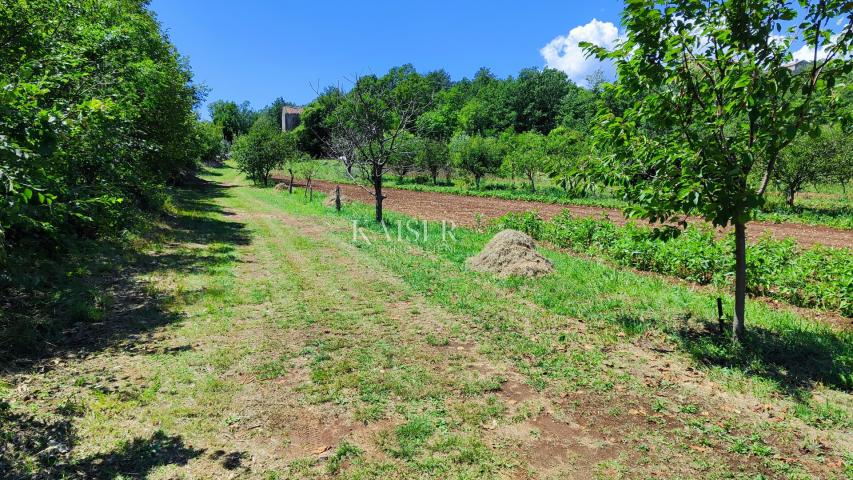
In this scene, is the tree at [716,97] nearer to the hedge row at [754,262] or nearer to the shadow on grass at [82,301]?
the hedge row at [754,262]

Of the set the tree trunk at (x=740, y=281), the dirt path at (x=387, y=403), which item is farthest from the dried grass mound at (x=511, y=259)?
the tree trunk at (x=740, y=281)

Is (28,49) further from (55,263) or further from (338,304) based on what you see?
(338,304)

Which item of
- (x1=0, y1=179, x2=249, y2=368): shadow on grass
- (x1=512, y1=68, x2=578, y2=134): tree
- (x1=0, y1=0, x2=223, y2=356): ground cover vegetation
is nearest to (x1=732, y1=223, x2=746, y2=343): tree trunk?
(x1=0, y1=0, x2=223, y2=356): ground cover vegetation

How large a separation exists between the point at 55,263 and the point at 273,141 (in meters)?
38.2

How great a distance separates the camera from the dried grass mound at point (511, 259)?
34.3 ft

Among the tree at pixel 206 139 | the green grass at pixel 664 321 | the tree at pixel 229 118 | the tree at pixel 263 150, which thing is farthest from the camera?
the tree at pixel 229 118

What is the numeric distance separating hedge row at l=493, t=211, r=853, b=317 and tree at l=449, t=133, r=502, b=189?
122ft

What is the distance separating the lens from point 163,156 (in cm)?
1959

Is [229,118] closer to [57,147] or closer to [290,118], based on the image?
[290,118]

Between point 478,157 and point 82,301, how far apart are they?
44285 millimetres

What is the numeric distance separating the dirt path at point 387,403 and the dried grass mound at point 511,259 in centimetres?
194

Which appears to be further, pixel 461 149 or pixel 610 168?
pixel 461 149

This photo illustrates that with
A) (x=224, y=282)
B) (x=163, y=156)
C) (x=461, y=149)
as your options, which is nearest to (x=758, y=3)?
(x=224, y=282)

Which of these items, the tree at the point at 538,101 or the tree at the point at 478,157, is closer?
the tree at the point at 478,157
